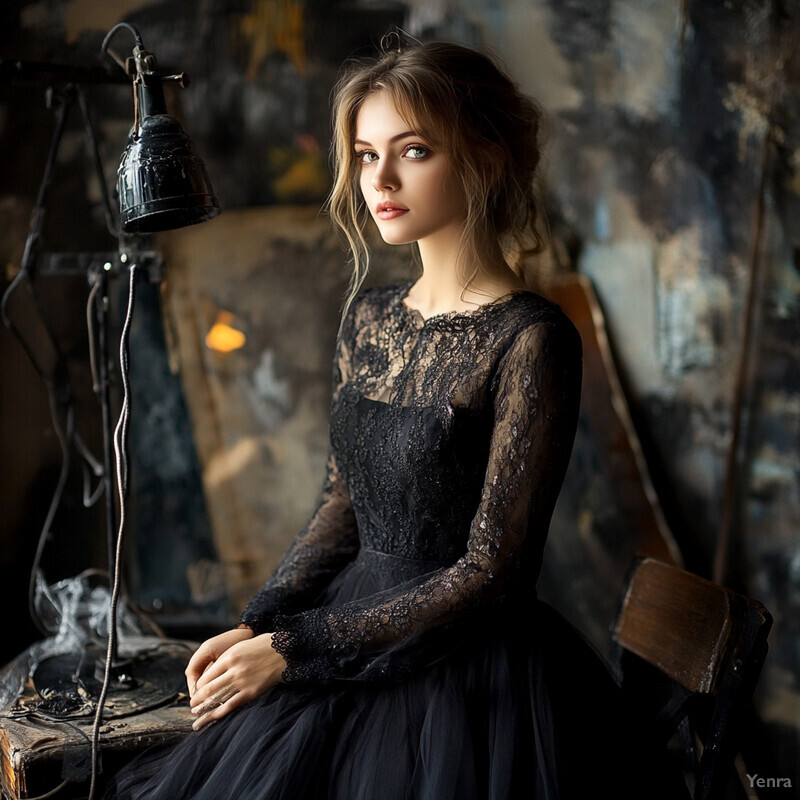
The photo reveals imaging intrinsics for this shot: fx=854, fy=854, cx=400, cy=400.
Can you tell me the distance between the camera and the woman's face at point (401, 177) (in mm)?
1498

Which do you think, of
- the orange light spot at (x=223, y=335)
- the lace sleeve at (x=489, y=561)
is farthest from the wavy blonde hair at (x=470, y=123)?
the orange light spot at (x=223, y=335)

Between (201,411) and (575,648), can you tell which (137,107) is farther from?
(201,411)

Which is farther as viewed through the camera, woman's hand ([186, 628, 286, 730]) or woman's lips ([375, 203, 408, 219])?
woman's lips ([375, 203, 408, 219])

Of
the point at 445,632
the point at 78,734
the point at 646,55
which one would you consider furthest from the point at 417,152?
the point at 646,55

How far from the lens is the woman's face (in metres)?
1.50

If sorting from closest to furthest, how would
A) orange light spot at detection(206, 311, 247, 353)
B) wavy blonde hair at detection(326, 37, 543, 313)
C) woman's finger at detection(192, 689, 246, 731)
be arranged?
1. woman's finger at detection(192, 689, 246, 731)
2. wavy blonde hair at detection(326, 37, 543, 313)
3. orange light spot at detection(206, 311, 247, 353)

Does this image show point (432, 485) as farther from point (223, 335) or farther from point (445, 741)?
point (223, 335)

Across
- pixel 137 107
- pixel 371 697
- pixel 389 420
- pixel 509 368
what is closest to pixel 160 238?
pixel 137 107

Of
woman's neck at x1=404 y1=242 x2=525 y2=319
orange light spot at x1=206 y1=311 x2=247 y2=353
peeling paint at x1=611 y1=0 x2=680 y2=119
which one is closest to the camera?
woman's neck at x1=404 y1=242 x2=525 y2=319

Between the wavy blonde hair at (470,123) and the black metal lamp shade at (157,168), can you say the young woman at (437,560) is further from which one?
the black metal lamp shade at (157,168)

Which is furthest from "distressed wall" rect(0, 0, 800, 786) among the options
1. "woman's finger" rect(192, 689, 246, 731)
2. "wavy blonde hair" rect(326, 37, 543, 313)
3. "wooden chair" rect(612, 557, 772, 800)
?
"woman's finger" rect(192, 689, 246, 731)

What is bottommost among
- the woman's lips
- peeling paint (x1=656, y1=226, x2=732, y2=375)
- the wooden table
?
the wooden table

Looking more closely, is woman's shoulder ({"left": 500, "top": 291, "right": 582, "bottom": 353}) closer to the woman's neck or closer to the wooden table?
the woman's neck

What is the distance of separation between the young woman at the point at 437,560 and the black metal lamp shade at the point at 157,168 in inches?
12.5
